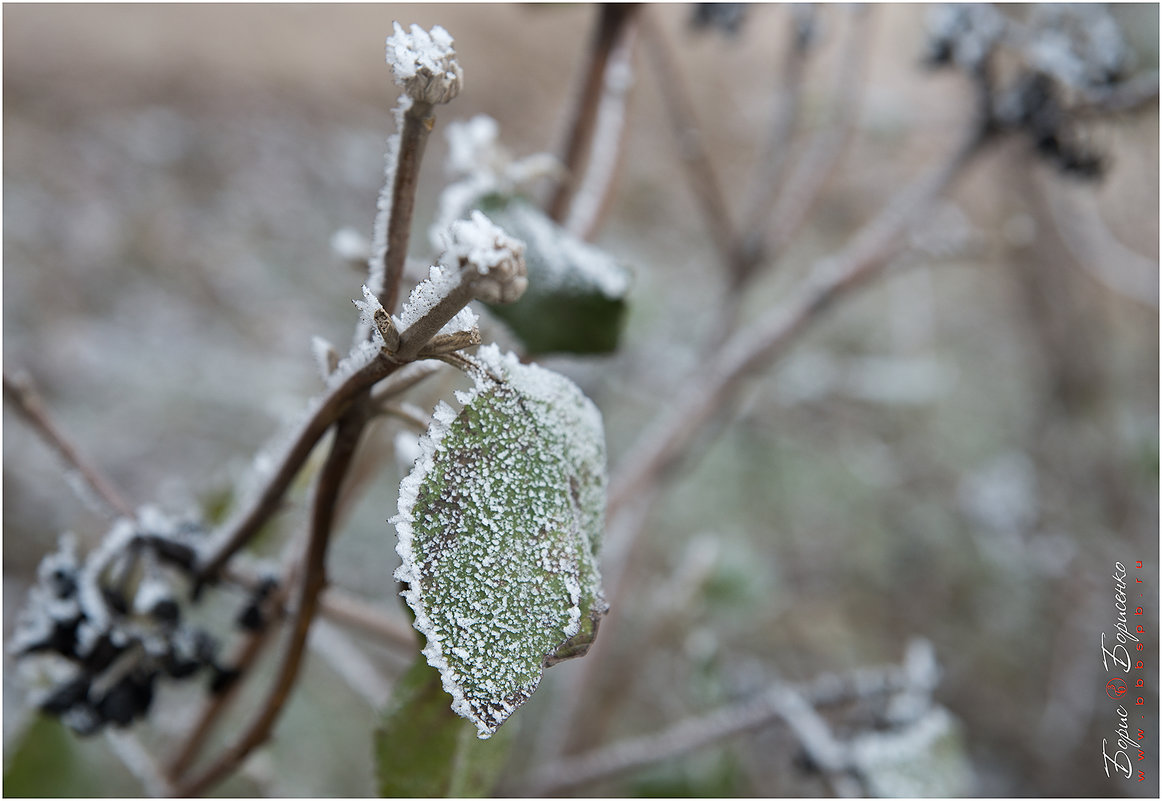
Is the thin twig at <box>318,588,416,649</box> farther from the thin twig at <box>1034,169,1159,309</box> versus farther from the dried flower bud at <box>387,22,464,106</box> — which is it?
the thin twig at <box>1034,169,1159,309</box>

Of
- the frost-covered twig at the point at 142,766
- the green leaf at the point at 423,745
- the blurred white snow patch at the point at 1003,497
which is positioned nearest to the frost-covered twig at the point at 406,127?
the green leaf at the point at 423,745

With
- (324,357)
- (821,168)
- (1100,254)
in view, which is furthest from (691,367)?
(324,357)

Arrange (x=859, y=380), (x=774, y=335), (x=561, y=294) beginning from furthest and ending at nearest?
(x=859, y=380) < (x=774, y=335) < (x=561, y=294)

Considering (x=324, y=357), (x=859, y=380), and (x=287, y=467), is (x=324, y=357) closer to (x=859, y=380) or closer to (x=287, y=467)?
(x=287, y=467)

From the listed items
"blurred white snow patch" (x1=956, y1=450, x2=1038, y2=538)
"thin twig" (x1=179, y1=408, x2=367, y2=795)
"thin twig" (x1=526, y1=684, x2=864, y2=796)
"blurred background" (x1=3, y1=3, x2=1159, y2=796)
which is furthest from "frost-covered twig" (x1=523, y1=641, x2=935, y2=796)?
"blurred white snow patch" (x1=956, y1=450, x2=1038, y2=538)

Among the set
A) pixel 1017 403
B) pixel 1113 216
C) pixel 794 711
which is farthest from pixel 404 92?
pixel 1113 216

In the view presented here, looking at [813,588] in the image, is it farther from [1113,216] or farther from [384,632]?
[1113,216]

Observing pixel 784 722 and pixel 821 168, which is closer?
pixel 784 722
